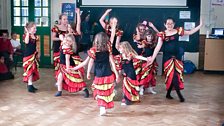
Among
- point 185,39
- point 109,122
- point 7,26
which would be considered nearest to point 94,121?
point 109,122

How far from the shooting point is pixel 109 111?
6.09 metres

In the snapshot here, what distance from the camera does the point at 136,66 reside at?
7.06m

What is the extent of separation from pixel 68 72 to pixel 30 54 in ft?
2.80

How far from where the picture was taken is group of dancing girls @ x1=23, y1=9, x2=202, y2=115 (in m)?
5.82

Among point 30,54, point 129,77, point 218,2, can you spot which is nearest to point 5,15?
point 30,54

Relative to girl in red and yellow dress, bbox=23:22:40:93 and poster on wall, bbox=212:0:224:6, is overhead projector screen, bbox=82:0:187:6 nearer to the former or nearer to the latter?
poster on wall, bbox=212:0:224:6

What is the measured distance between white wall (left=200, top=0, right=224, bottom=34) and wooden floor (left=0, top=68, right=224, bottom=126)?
2.60m

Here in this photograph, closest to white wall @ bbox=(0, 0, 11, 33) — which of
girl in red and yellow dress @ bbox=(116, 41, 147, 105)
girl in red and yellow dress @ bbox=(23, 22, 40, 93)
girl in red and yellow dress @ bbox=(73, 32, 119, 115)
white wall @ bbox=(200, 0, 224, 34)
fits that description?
girl in red and yellow dress @ bbox=(23, 22, 40, 93)

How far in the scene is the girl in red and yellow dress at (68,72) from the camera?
22.0 feet

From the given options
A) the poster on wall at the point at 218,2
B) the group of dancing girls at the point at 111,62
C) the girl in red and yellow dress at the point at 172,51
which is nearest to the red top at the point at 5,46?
the group of dancing girls at the point at 111,62

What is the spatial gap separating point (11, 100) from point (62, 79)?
88 cm

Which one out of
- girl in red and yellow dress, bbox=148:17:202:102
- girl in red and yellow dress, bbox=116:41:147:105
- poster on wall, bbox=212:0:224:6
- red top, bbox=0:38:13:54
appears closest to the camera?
girl in red and yellow dress, bbox=116:41:147:105

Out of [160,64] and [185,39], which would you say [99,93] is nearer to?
[160,64]

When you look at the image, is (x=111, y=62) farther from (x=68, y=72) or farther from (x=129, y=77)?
(x=68, y=72)
